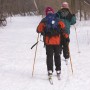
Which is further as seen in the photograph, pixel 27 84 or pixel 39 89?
pixel 27 84

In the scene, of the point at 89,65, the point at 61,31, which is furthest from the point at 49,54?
the point at 89,65

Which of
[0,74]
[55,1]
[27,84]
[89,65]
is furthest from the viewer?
[55,1]

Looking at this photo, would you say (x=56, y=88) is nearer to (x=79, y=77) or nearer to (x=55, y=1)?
(x=79, y=77)

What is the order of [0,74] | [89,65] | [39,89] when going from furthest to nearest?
[89,65]
[0,74]
[39,89]

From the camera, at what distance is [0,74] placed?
11.3 m

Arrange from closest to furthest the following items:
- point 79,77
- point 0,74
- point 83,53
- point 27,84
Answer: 1. point 27,84
2. point 79,77
3. point 0,74
4. point 83,53

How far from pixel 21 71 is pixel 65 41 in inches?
65.1

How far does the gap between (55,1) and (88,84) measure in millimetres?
36894

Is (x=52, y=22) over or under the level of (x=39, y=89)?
over

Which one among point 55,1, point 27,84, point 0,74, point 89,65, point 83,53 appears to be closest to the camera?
point 27,84

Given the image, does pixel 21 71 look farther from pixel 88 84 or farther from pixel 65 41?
pixel 88 84

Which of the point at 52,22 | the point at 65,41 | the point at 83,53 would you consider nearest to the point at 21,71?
the point at 65,41

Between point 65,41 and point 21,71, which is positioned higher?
point 65,41

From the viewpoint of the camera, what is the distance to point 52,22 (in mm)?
9969
